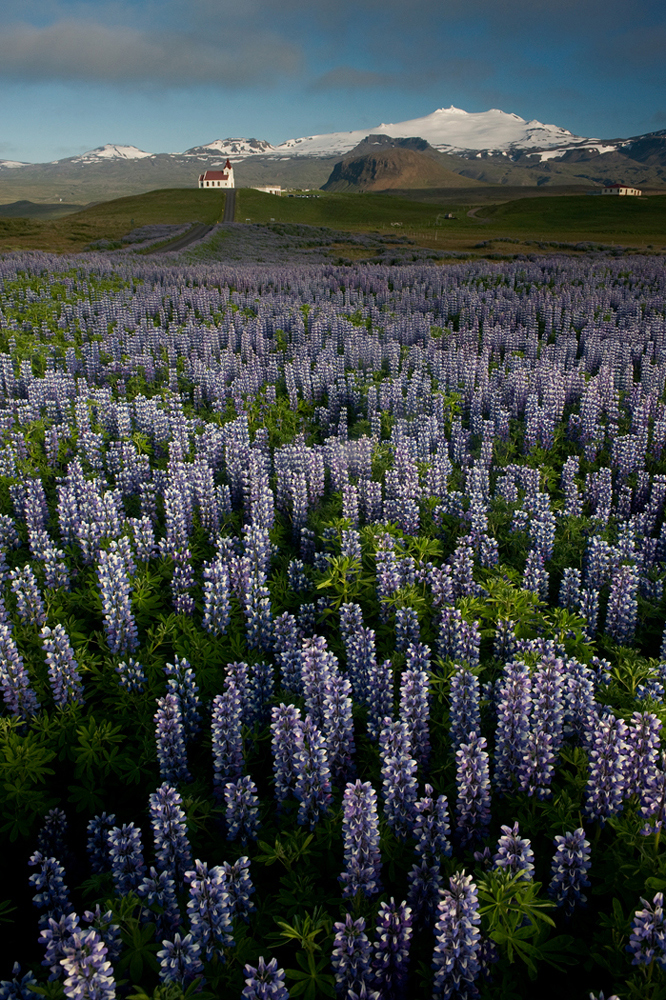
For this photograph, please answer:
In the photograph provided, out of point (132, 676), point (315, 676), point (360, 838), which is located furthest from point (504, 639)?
point (132, 676)

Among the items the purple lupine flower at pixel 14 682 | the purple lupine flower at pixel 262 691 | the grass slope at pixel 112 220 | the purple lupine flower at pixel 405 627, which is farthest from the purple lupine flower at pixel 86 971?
the grass slope at pixel 112 220

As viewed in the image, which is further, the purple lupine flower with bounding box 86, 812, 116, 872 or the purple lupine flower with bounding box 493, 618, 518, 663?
the purple lupine flower with bounding box 493, 618, 518, 663

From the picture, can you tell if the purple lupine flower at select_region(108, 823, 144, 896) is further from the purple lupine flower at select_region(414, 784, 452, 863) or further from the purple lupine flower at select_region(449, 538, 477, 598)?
the purple lupine flower at select_region(449, 538, 477, 598)

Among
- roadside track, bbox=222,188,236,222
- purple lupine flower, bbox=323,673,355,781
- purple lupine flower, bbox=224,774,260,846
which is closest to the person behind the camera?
purple lupine flower, bbox=224,774,260,846

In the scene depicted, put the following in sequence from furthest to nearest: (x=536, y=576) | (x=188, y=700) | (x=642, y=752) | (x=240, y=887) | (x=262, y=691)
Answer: (x=536, y=576) → (x=262, y=691) → (x=188, y=700) → (x=642, y=752) → (x=240, y=887)

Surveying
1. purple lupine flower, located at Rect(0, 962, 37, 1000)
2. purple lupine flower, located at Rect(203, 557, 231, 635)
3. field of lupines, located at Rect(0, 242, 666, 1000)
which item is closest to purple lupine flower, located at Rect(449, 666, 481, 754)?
field of lupines, located at Rect(0, 242, 666, 1000)

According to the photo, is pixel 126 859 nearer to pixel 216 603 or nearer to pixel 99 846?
pixel 99 846
